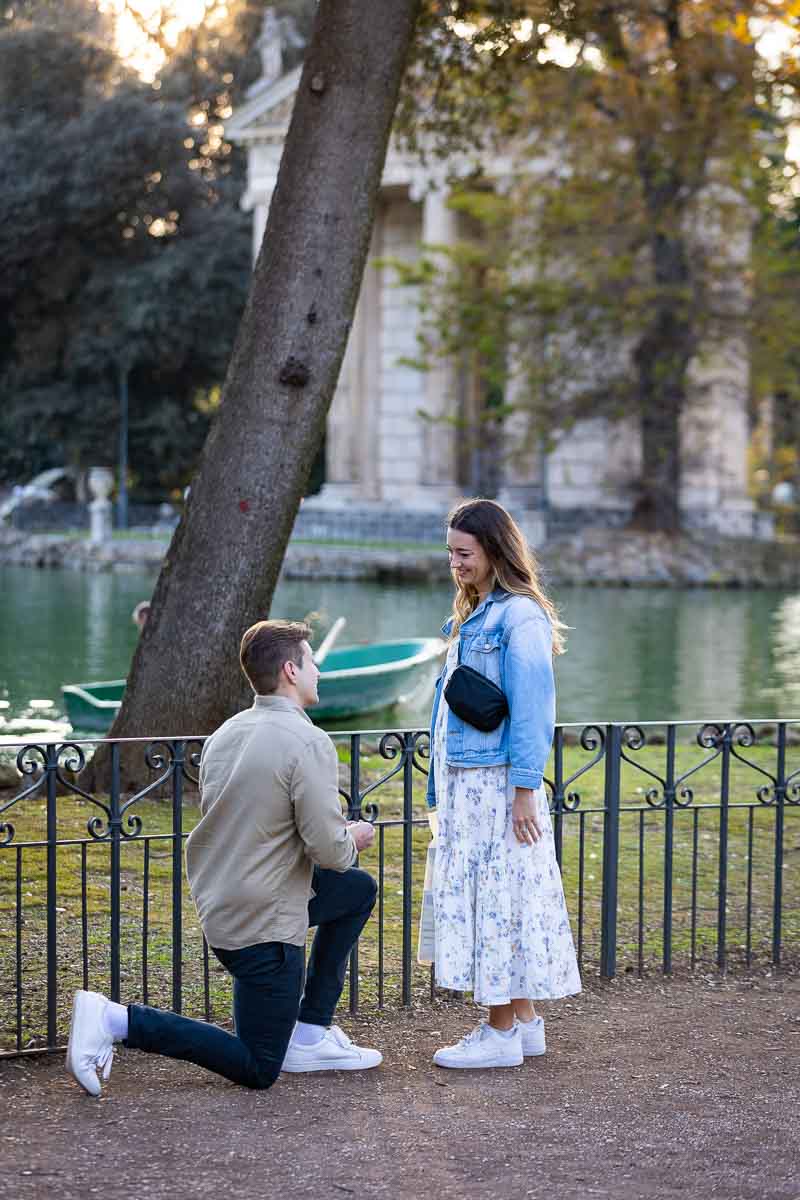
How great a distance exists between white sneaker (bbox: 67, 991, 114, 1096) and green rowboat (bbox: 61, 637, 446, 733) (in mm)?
8182

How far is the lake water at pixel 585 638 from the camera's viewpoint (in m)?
19.2

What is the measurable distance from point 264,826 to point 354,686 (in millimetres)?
11974

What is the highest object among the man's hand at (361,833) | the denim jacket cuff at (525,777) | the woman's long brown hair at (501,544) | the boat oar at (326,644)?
the woman's long brown hair at (501,544)

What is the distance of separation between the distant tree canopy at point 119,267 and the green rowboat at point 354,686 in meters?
36.9

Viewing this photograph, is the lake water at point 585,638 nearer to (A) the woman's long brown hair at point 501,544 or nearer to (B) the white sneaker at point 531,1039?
(B) the white sneaker at point 531,1039

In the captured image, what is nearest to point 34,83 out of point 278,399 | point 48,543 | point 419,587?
point 48,543

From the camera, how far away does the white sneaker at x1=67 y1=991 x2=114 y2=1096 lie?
5.08 m

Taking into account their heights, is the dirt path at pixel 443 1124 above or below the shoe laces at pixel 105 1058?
below

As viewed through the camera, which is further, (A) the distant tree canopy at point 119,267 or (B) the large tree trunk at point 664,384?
(A) the distant tree canopy at point 119,267

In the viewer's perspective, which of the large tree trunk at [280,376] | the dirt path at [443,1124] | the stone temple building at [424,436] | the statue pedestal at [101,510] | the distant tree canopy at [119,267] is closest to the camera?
the dirt path at [443,1124]

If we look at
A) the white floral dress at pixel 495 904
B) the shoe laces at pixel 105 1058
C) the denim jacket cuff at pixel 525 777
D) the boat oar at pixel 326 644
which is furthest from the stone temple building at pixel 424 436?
the shoe laces at pixel 105 1058

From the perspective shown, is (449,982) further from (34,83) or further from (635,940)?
(34,83)

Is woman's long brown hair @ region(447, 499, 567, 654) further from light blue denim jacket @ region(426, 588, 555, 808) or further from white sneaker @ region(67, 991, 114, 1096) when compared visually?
white sneaker @ region(67, 991, 114, 1096)

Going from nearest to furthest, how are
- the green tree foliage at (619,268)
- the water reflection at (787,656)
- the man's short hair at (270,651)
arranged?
the man's short hair at (270,651) → the water reflection at (787,656) → the green tree foliage at (619,268)
